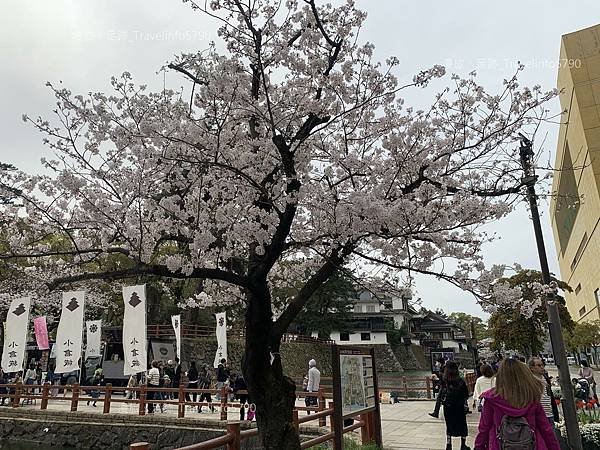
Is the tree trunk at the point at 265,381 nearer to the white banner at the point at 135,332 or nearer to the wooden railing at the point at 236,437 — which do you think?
the wooden railing at the point at 236,437

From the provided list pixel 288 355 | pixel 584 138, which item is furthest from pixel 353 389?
pixel 584 138

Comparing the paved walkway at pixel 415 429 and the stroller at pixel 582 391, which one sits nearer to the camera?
the paved walkway at pixel 415 429

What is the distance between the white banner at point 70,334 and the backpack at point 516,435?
13323mm

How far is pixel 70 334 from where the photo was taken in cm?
1419

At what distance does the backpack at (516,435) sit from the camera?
3637 millimetres

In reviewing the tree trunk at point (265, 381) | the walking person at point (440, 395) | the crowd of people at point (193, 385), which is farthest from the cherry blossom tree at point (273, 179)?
the crowd of people at point (193, 385)

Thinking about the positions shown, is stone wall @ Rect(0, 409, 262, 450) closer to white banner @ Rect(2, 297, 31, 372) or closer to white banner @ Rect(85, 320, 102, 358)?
white banner @ Rect(2, 297, 31, 372)

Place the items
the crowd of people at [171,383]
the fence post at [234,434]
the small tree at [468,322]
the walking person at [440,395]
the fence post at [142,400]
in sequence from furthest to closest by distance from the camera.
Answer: the small tree at [468,322] < the fence post at [142,400] < the crowd of people at [171,383] < the walking person at [440,395] < the fence post at [234,434]

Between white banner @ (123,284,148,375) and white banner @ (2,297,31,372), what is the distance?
360cm

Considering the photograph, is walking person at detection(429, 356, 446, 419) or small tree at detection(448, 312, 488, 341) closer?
walking person at detection(429, 356, 446, 419)

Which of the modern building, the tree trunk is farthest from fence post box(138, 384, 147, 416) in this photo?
the modern building

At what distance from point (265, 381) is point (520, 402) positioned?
2.97 meters

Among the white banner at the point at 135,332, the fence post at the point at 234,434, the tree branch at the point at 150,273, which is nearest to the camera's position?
the fence post at the point at 234,434

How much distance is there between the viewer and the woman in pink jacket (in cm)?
366
